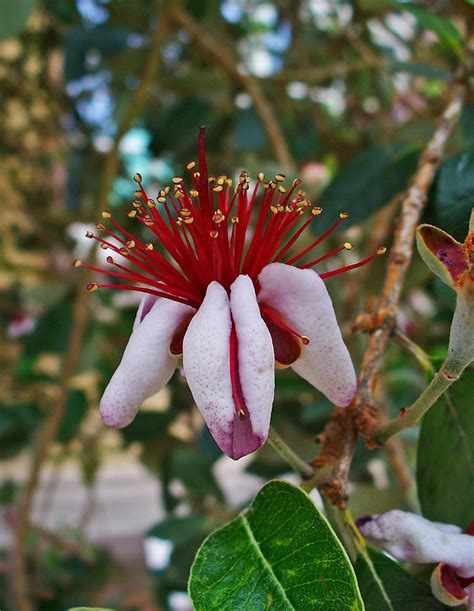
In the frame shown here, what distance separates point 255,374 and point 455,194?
0.33m

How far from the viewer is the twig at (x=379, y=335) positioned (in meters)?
0.52

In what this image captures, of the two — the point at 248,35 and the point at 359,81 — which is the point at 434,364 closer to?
the point at 359,81

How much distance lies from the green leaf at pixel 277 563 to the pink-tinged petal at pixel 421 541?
0.28 feet

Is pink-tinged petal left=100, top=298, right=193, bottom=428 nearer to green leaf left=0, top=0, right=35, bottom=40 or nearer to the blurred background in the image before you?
the blurred background

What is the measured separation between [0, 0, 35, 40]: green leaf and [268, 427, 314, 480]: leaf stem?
769 mm

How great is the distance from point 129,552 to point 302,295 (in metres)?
3.44

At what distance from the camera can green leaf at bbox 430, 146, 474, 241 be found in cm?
63

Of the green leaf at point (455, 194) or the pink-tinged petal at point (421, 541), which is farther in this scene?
the green leaf at point (455, 194)

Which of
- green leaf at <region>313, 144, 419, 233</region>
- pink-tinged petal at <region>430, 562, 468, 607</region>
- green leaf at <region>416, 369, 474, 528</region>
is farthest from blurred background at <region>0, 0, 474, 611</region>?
pink-tinged petal at <region>430, 562, 468, 607</region>

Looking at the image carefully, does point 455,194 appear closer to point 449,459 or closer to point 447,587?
point 449,459

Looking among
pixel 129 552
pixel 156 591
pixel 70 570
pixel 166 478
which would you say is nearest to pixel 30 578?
pixel 70 570

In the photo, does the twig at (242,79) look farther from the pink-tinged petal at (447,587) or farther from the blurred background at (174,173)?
the pink-tinged petal at (447,587)

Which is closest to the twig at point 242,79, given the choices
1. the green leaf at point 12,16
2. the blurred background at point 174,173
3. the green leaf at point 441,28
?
the blurred background at point 174,173

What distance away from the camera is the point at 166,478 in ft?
5.93
